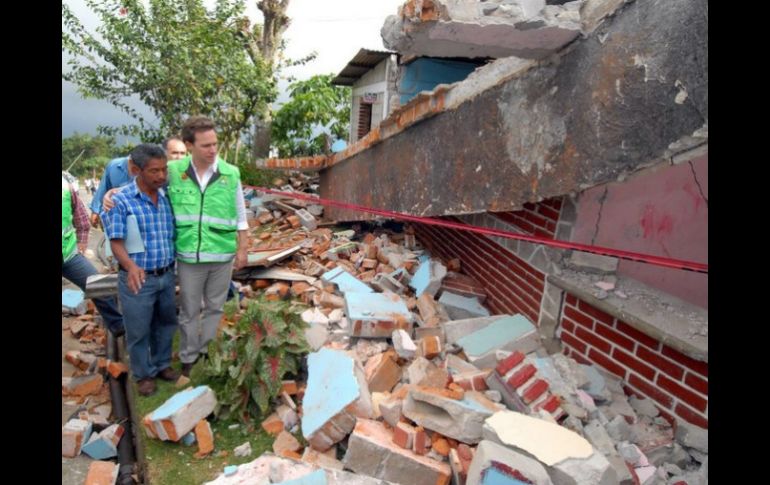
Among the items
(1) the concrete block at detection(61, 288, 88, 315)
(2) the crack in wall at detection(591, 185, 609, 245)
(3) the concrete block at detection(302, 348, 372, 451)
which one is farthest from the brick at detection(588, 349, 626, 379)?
(1) the concrete block at detection(61, 288, 88, 315)

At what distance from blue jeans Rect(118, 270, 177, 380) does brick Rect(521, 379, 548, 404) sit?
245 centimetres

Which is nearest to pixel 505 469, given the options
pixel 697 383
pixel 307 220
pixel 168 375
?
pixel 697 383

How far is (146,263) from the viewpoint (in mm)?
2879

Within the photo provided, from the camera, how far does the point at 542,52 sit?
1954mm

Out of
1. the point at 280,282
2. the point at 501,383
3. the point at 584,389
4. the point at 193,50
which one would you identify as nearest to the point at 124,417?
the point at 280,282

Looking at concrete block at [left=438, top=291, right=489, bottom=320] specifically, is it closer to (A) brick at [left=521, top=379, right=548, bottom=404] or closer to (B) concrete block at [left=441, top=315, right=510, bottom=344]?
(B) concrete block at [left=441, top=315, right=510, bottom=344]

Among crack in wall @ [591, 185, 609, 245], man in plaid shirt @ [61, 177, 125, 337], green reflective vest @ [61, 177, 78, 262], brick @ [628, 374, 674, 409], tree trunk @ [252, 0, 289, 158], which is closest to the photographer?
brick @ [628, 374, 674, 409]

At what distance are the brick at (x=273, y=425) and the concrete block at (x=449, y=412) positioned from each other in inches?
34.9

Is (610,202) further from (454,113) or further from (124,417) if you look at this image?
(124,417)

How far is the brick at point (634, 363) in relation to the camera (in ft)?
7.66

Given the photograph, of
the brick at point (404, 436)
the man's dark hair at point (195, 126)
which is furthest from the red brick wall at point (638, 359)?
the man's dark hair at point (195, 126)

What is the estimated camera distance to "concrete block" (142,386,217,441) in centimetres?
252

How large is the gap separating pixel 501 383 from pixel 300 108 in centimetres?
1190
